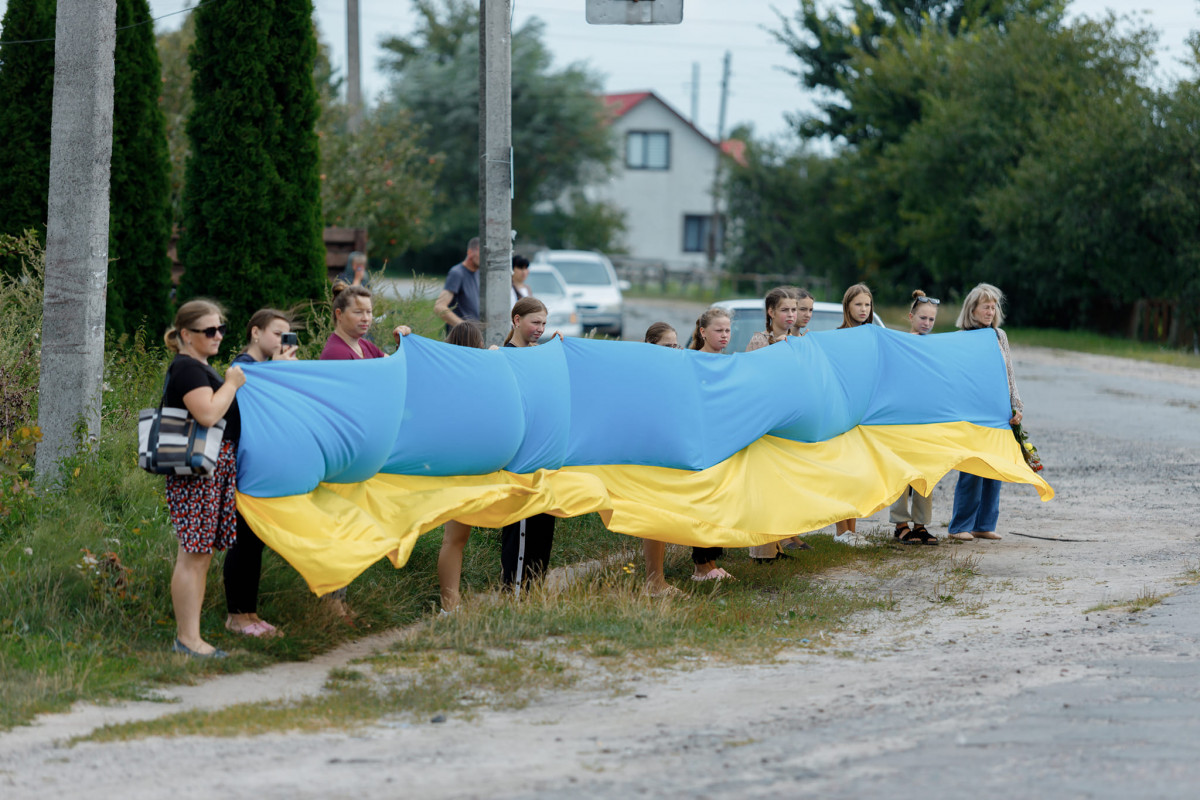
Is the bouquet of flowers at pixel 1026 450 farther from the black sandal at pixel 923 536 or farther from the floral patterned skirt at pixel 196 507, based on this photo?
the floral patterned skirt at pixel 196 507

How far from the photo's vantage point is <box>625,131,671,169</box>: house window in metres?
59.3

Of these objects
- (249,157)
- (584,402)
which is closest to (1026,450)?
Result: (584,402)

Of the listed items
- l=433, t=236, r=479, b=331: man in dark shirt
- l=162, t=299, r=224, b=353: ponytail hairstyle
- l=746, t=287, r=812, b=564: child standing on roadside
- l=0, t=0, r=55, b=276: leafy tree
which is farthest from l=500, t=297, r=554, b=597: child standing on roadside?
l=0, t=0, r=55, b=276: leafy tree

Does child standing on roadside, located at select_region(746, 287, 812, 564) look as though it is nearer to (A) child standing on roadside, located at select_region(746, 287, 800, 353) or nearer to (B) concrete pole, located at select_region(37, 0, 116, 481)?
(A) child standing on roadside, located at select_region(746, 287, 800, 353)

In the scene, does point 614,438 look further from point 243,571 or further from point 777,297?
point 243,571

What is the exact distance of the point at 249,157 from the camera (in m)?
12.1

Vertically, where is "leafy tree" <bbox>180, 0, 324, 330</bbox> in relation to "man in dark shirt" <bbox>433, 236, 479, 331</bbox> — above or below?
above

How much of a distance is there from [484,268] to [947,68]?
104 ft

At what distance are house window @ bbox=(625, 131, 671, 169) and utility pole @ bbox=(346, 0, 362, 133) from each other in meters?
35.0

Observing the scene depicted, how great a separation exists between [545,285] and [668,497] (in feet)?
54.4

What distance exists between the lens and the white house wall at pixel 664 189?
59.2 m

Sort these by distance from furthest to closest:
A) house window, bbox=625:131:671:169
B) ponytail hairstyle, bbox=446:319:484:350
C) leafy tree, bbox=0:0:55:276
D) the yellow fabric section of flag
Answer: house window, bbox=625:131:671:169
leafy tree, bbox=0:0:55:276
ponytail hairstyle, bbox=446:319:484:350
the yellow fabric section of flag

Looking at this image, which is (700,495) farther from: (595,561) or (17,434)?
(17,434)

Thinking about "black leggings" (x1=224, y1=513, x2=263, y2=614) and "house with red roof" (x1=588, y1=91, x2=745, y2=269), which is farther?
"house with red roof" (x1=588, y1=91, x2=745, y2=269)
